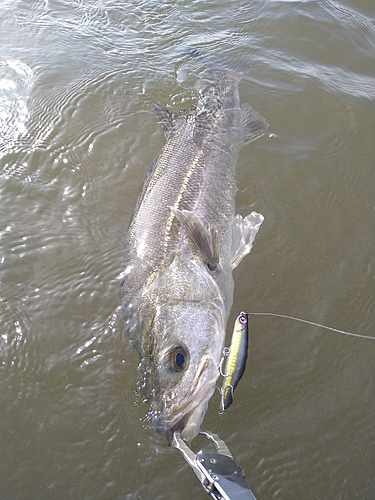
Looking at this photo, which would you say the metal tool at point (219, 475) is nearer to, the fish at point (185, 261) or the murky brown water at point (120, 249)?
the fish at point (185, 261)

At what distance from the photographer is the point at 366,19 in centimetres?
689

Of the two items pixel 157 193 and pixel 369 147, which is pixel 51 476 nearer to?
pixel 157 193

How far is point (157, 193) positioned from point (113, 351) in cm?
135

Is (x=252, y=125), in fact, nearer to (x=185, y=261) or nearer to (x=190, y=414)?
(x=185, y=261)

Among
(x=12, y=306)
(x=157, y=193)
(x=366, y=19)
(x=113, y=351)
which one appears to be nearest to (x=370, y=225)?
(x=157, y=193)

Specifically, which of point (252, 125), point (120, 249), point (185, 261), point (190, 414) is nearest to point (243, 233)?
point (185, 261)

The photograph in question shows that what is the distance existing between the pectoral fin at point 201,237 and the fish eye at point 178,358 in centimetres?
79

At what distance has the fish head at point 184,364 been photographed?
98.3 inches

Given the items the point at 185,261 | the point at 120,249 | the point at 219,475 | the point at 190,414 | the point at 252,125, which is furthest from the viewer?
the point at 252,125

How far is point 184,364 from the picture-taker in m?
2.65

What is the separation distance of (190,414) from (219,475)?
0.39 meters

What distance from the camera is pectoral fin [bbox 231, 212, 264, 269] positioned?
3598 millimetres

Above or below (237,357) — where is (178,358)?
below

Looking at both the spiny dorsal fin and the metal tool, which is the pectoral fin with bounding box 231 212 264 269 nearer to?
the spiny dorsal fin
